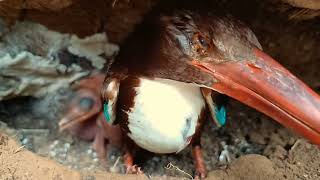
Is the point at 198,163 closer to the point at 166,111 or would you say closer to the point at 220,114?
the point at 220,114

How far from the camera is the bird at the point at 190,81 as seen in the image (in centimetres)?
154

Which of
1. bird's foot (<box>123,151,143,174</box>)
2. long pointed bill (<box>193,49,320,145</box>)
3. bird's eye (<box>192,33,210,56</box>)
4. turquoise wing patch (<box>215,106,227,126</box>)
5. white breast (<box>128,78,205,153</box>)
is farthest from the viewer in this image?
bird's foot (<box>123,151,143,174</box>)

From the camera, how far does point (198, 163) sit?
2.02 meters

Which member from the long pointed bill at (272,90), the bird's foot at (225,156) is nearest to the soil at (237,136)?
the bird's foot at (225,156)

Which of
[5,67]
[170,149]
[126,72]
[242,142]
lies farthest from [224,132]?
[5,67]

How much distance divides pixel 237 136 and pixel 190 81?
67 centimetres

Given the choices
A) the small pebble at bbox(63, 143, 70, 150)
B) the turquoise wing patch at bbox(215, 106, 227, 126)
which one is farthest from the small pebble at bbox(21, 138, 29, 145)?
A: the turquoise wing patch at bbox(215, 106, 227, 126)

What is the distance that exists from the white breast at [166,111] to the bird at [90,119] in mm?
406

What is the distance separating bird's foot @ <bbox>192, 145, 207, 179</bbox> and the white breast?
196 mm

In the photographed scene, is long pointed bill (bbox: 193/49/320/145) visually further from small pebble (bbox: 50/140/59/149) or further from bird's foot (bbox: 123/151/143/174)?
small pebble (bbox: 50/140/59/149)

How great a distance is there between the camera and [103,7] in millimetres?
2100

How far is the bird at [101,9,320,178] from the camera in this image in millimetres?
1543

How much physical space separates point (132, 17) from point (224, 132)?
660 mm

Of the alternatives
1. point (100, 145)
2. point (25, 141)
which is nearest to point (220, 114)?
point (100, 145)
